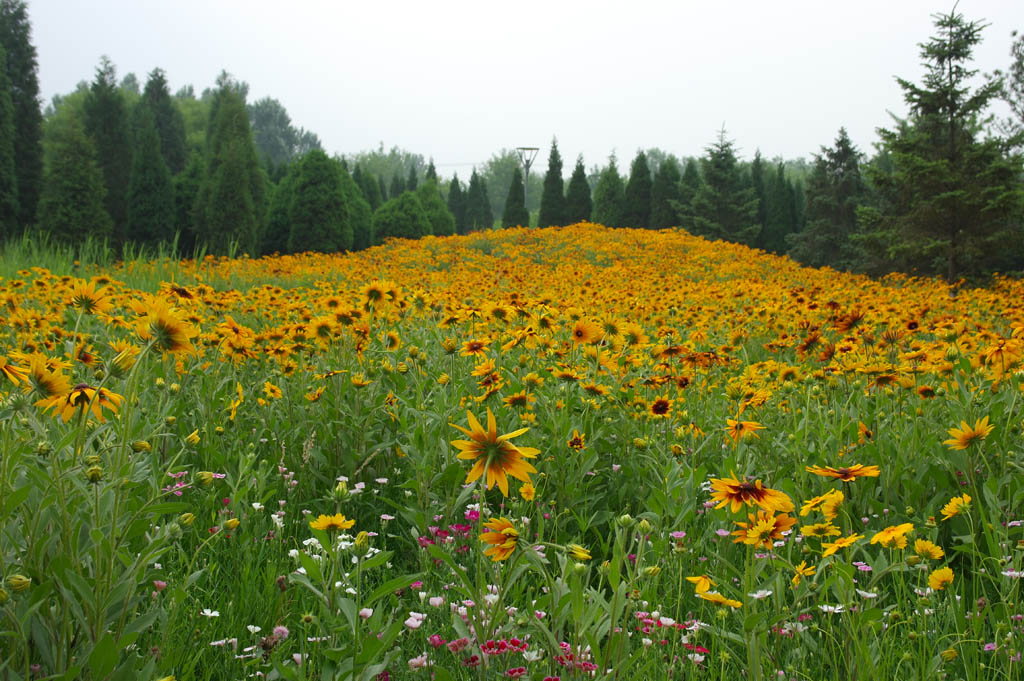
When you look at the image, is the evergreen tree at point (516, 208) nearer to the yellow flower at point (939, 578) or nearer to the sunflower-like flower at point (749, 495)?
the yellow flower at point (939, 578)

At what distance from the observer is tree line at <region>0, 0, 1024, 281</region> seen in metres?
13.6

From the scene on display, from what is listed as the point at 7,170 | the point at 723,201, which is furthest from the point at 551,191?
the point at 7,170

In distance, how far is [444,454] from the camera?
231cm

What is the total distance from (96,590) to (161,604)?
1.21ft

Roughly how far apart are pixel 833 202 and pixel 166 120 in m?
33.5

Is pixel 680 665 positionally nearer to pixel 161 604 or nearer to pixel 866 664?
pixel 866 664

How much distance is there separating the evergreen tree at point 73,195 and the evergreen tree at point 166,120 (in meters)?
15.5

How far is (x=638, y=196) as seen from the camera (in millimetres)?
28125

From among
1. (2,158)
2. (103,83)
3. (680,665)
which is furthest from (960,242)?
(103,83)

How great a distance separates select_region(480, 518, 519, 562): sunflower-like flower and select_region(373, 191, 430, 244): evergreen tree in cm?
2323

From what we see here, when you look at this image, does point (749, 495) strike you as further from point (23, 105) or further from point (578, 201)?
point (23, 105)

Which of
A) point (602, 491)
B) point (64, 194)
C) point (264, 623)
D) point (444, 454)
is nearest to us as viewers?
point (264, 623)

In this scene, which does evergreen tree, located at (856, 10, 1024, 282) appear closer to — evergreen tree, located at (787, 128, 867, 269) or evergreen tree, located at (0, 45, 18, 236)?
evergreen tree, located at (787, 128, 867, 269)

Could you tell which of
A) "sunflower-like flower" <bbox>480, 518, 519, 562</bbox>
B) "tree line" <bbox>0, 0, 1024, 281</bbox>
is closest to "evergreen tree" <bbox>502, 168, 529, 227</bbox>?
"tree line" <bbox>0, 0, 1024, 281</bbox>
